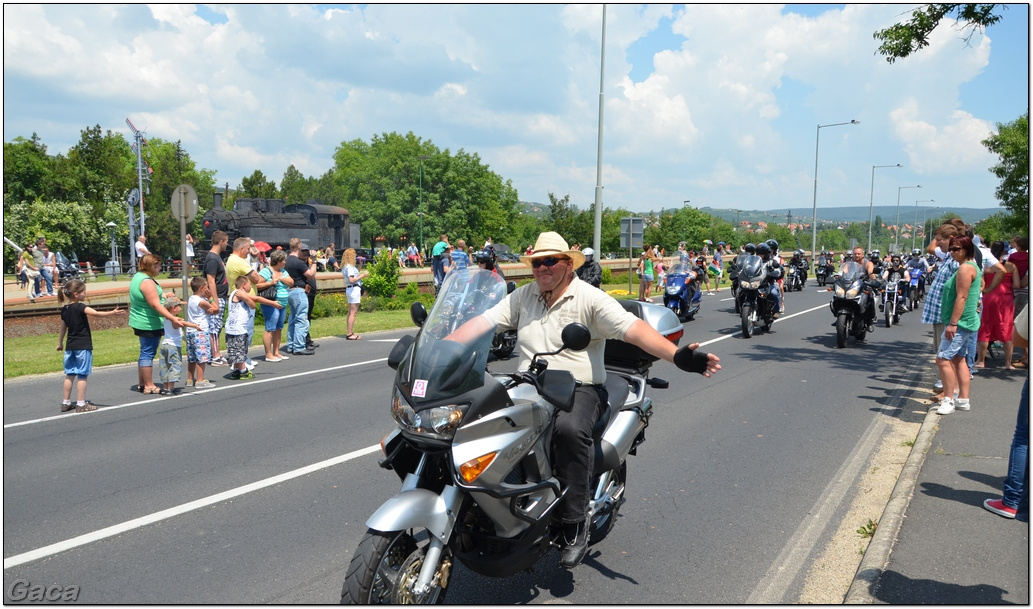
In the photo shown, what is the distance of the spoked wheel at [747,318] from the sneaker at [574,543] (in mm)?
11721

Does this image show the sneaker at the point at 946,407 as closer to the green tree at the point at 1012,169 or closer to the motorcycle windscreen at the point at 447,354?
the motorcycle windscreen at the point at 447,354

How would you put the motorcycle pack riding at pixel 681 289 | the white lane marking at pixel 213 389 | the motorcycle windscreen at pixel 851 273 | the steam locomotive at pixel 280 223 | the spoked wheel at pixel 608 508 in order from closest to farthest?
the spoked wheel at pixel 608 508 < the white lane marking at pixel 213 389 < the motorcycle windscreen at pixel 851 273 < the motorcycle pack riding at pixel 681 289 < the steam locomotive at pixel 280 223

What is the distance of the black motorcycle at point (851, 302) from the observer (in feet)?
45.3

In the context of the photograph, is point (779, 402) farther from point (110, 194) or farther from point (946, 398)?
point (110, 194)

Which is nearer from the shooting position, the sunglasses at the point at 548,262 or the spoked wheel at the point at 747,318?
the sunglasses at the point at 548,262

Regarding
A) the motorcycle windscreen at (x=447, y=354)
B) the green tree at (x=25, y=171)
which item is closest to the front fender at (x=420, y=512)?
the motorcycle windscreen at (x=447, y=354)

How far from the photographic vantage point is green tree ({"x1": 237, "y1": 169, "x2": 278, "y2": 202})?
70375 millimetres

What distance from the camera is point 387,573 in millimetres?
3186

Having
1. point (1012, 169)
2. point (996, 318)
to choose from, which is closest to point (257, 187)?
point (1012, 169)

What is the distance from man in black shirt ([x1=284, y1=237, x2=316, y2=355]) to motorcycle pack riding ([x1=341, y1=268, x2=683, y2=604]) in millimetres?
9318

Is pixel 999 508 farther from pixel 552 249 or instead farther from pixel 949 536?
pixel 552 249

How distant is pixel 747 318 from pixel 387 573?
12935mm

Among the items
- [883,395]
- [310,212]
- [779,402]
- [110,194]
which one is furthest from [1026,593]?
[110,194]

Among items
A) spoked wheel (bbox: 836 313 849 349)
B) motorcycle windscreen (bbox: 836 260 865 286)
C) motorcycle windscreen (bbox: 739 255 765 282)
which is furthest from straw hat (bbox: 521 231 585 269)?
motorcycle windscreen (bbox: 739 255 765 282)
